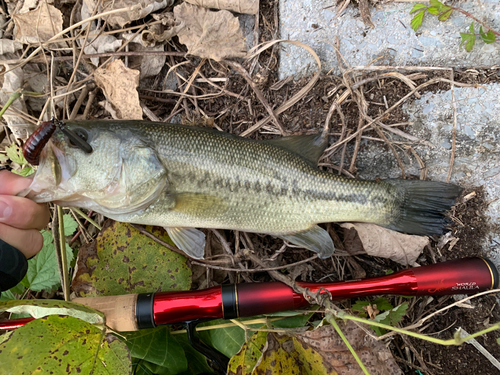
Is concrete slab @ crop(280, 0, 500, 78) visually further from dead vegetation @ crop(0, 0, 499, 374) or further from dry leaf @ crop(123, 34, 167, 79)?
dry leaf @ crop(123, 34, 167, 79)

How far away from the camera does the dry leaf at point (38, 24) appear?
299 cm

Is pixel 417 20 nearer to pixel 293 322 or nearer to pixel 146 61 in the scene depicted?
pixel 146 61

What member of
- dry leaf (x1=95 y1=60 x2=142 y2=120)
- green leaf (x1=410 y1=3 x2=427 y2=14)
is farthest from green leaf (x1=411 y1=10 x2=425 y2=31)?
dry leaf (x1=95 y1=60 x2=142 y2=120)

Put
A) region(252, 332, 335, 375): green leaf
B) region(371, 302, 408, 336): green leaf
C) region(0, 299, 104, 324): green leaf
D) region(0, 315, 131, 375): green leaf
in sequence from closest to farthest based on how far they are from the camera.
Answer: region(0, 315, 131, 375): green leaf, region(0, 299, 104, 324): green leaf, region(252, 332, 335, 375): green leaf, region(371, 302, 408, 336): green leaf

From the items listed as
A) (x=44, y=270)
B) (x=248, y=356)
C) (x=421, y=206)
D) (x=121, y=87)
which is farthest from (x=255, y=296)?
(x=121, y=87)

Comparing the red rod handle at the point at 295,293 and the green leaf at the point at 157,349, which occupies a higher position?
the red rod handle at the point at 295,293

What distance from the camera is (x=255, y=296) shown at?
243 cm

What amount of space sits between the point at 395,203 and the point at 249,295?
1.45 metres

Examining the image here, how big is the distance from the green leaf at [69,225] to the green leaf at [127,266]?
0.88 feet

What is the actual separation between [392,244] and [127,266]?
2.27m

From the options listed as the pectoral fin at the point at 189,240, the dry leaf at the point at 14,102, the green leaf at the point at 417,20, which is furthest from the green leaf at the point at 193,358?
the green leaf at the point at 417,20

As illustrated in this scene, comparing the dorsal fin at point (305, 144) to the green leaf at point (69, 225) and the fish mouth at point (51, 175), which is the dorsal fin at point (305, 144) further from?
the green leaf at point (69, 225)

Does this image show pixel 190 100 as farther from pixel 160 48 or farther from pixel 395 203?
pixel 395 203

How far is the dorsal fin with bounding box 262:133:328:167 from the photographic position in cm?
287
